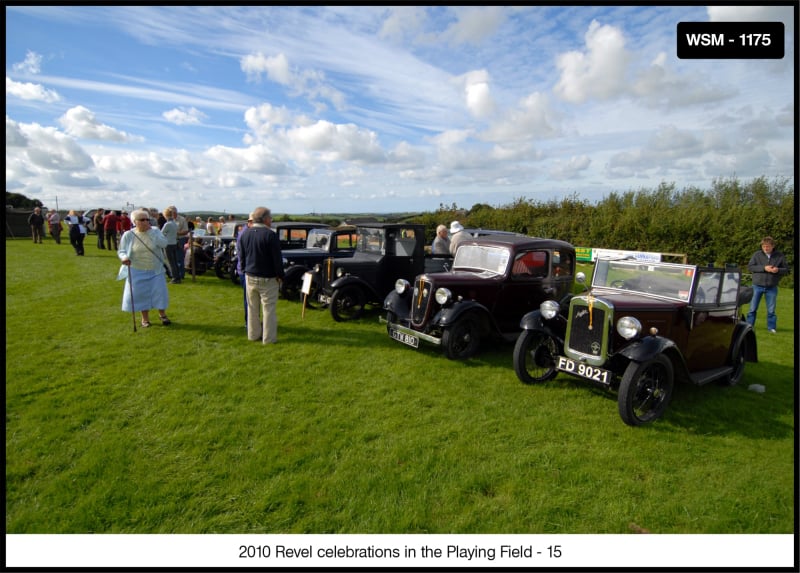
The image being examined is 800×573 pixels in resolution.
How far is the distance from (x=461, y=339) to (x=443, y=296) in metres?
0.67

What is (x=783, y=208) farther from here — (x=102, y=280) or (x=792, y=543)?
(x=102, y=280)

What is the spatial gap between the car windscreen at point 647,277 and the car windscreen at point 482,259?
1421 millimetres

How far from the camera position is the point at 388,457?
3553 mm

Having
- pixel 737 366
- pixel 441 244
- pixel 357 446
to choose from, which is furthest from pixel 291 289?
pixel 737 366

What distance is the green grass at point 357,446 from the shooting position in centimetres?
290

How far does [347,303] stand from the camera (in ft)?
26.8

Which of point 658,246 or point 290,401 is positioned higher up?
point 658,246

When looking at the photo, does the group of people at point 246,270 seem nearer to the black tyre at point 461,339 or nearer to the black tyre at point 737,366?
the black tyre at point 461,339

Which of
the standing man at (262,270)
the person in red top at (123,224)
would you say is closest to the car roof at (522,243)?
the standing man at (262,270)

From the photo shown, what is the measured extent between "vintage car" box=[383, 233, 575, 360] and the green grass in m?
0.37

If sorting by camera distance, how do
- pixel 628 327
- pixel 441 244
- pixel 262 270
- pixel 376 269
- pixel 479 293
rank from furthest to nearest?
pixel 441 244 < pixel 376 269 < pixel 479 293 < pixel 262 270 < pixel 628 327

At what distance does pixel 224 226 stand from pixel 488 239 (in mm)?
10023

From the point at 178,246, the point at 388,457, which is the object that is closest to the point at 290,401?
the point at 388,457

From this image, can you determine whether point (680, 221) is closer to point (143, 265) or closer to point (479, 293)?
point (479, 293)
